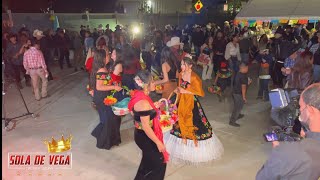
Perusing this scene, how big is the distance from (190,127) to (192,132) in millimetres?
87

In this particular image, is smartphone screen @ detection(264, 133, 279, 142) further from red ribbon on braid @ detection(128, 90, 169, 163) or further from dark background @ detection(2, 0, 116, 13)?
dark background @ detection(2, 0, 116, 13)

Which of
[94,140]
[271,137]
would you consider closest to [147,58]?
[94,140]

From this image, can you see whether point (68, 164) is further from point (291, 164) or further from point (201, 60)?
point (201, 60)

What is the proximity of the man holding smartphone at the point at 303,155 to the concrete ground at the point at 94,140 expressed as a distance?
2.91 meters

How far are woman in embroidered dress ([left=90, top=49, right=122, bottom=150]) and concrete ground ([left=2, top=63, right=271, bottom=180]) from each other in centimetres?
18

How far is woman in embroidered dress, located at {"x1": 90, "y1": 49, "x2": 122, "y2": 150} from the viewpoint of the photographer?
5.77 m

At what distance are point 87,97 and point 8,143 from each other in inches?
145

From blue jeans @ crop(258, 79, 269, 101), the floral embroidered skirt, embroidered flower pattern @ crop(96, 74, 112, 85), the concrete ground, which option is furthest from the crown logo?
blue jeans @ crop(258, 79, 269, 101)

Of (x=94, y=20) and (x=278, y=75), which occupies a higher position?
(x=94, y=20)

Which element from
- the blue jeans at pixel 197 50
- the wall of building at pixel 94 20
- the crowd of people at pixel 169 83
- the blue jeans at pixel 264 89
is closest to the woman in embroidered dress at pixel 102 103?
the crowd of people at pixel 169 83

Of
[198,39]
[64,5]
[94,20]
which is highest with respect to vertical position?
[64,5]

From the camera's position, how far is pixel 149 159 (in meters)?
4.02

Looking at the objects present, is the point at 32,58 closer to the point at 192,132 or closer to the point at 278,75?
the point at 192,132

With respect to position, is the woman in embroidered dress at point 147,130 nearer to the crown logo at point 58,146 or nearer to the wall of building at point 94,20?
the crown logo at point 58,146
